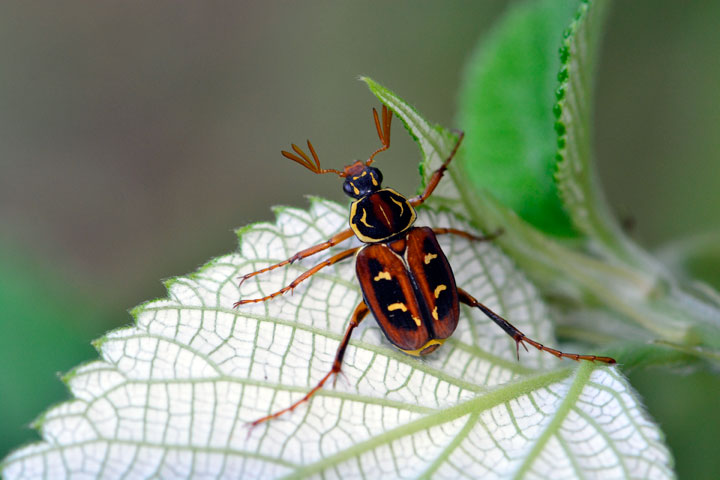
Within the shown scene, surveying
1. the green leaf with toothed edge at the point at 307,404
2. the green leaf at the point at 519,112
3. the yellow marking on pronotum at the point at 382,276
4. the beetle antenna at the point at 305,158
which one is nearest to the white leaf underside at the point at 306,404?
the green leaf with toothed edge at the point at 307,404

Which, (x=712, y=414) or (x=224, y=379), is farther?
(x=712, y=414)

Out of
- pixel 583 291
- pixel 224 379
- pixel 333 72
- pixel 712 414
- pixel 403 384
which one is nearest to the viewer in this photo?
pixel 224 379

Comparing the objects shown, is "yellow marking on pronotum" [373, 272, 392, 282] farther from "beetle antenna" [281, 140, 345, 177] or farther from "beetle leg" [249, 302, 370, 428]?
"beetle antenna" [281, 140, 345, 177]

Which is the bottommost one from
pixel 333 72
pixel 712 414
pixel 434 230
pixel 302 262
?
pixel 302 262

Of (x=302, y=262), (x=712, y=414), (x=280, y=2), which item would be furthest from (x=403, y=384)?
(x=280, y=2)

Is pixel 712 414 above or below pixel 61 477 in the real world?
above

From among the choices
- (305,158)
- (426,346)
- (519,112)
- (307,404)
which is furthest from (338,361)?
(519,112)

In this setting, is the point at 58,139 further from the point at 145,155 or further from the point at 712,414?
the point at 712,414

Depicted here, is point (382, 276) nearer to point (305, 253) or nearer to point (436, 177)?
point (305, 253)

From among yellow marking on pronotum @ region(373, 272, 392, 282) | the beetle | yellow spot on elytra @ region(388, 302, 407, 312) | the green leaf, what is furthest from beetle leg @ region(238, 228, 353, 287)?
the green leaf
